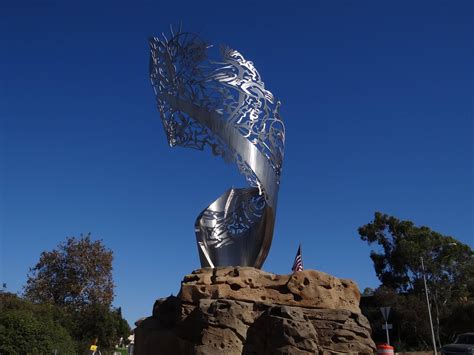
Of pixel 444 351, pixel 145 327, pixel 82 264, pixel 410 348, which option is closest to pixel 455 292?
pixel 410 348

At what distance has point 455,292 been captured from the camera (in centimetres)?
3734

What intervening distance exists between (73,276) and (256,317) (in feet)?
88.0

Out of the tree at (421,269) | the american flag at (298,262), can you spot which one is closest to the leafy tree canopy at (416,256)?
the tree at (421,269)

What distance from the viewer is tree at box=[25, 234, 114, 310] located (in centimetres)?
3659

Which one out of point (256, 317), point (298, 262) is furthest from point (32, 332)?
point (256, 317)

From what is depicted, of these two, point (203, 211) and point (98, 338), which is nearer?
point (203, 211)

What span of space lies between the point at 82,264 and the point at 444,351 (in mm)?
27170

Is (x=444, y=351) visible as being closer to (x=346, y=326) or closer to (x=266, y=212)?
(x=346, y=326)

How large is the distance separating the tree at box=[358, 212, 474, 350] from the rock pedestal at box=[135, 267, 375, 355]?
73.5 ft

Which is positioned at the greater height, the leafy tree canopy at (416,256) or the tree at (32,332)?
the leafy tree canopy at (416,256)

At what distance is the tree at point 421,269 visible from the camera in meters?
35.3

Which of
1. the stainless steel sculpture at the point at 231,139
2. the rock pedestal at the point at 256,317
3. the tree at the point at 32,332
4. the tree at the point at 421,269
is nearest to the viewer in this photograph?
the rock pedestal at the point at 256,317

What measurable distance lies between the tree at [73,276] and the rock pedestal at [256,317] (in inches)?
839

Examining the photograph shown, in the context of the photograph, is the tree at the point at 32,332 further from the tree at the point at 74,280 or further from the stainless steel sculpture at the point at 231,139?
the stainless steel sculpture at the point at 231,139
